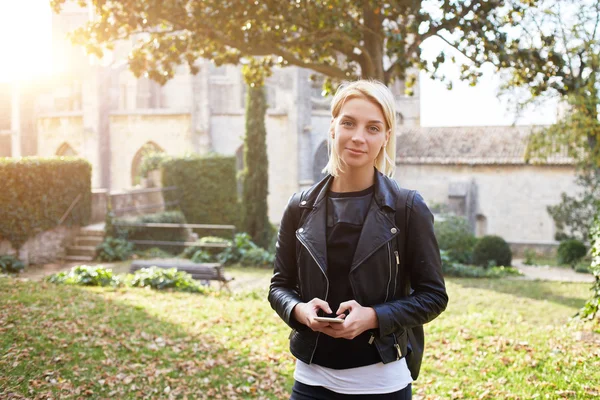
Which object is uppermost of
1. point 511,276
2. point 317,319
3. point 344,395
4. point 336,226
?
point 336,226

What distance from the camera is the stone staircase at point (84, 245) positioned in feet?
61.7

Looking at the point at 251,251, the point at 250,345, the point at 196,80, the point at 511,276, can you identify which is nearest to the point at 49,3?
the point at 250,345

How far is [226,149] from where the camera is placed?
35094mm

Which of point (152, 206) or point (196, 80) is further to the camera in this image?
point (196, 80)

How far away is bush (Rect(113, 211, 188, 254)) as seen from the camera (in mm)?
20047

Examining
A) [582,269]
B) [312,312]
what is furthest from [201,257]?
[312,312]

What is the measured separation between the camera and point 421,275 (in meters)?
2.55

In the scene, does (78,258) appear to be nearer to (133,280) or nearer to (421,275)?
(133,280)

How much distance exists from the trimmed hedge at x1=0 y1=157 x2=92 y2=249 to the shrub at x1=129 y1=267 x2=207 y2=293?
553 cm

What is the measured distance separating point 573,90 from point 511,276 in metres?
8.78

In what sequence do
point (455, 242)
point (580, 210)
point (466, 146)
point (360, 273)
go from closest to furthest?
1. point (360, 273)
2. point (455, 242)
3. point (580, 210)
4. point (466, 146)

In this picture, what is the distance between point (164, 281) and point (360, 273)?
10224 millimetres

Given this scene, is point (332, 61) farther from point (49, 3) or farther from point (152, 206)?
point (152, 206)

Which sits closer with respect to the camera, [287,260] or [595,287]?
[287,260]
